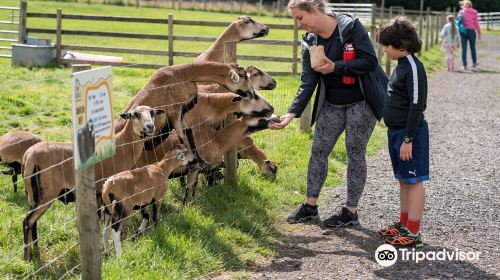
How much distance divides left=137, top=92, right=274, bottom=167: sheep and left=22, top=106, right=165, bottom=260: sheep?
1.11 meters

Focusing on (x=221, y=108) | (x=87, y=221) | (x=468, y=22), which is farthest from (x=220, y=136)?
(x=468, y=22)

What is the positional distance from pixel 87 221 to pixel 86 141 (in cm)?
53

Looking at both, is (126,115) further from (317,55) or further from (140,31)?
(140,31)

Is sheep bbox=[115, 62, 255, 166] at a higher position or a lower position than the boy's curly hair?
lower

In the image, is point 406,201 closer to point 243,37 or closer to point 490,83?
point 243,37

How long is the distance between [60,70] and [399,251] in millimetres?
13258

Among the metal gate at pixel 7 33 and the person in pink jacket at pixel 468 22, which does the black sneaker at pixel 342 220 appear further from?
the person in pink jacket at pixel 468 22

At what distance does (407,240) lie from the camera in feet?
21.0

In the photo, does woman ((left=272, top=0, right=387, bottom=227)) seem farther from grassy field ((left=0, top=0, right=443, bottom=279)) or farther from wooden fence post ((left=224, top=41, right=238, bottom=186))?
wooden fence post ((left=224, top=41, right=238, bottom=186))

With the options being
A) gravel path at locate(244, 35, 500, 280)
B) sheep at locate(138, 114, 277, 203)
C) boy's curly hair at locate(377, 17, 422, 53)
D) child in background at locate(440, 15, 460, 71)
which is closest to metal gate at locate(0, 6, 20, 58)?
gravel path at locate(244, 35, 500, 280)

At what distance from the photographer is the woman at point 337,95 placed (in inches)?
267

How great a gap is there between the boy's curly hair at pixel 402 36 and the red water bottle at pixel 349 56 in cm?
49

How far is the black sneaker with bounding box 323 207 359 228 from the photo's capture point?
23.5 ft

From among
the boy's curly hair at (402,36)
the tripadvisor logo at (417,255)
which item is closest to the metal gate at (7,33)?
the boy's curly hair at (402,36)
